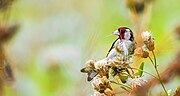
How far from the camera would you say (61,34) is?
324cm

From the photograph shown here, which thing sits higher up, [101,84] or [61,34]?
[61,34]

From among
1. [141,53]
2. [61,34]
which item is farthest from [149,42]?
[61,34]

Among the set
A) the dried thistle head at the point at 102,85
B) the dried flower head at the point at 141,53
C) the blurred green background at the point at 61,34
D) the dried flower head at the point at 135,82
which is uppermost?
the blurred green background at the point at 61,34

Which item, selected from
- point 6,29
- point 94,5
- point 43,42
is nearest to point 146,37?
point 6,29

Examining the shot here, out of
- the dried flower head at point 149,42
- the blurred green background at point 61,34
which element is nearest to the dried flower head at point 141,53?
the dried flower head at point 149,42

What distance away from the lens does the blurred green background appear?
251 cm

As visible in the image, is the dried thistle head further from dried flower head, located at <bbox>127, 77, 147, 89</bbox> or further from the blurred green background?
the blurred green background

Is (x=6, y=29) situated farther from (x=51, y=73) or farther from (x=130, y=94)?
(x=51, y=73)

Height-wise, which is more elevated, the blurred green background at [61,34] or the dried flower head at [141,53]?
the blurred green background at [61,34]

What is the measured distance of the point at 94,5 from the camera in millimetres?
3543

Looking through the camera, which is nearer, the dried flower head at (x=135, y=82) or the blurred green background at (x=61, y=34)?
the dried flower head at (x=135, y=82)

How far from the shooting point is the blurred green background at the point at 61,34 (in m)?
2.51

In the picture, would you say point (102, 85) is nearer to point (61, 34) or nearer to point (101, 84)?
point (101, 84)

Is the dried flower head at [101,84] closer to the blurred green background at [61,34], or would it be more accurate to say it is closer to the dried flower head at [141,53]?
the dried flower head at [141,53]
